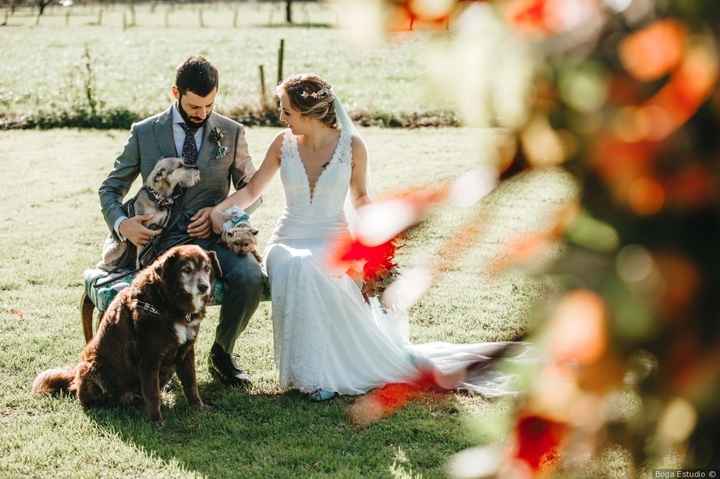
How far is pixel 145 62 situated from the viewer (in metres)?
27.6

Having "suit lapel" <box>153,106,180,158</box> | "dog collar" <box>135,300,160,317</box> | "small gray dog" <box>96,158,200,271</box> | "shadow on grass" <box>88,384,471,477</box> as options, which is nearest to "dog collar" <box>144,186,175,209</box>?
"small gray dog" <box>96,158,200,271</box>

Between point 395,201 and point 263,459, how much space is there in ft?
12.5

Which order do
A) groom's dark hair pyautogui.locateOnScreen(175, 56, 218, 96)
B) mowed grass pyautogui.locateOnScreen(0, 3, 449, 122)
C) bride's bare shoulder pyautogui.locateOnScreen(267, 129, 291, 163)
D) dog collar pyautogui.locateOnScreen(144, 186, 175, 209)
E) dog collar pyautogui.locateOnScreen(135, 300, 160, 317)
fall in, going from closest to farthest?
1. dog collar pyautogui.locateOnScreen(135, 300, 160, 317)
2. groom's dark hair pyautogui.locateOnScreen(175, 56, 218, 96)
3. dog collar pyautogui.locateOnScreen(144, 186, 175, 209)
4. bride's bare shoulder pyautogui.locateOnScreen(267, 129, 291, 163)
5. mowed grass pyautogui.locateOnScreen(0, 3, 449, 122)

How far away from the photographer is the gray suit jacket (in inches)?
223

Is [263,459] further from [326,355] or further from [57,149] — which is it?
[57,149]

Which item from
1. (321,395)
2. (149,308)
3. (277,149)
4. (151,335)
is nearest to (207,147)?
(277,149)

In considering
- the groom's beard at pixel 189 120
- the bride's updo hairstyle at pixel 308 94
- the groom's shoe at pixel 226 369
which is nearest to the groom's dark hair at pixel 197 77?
the groom's beard at pixel 189 120

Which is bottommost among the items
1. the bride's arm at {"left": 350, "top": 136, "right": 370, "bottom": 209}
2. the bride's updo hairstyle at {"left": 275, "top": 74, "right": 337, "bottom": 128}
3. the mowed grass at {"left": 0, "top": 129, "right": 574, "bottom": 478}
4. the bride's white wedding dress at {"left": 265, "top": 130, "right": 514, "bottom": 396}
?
the mowed grass at {"left": 0, "top": 129, "right": 574, "bottom": 478}

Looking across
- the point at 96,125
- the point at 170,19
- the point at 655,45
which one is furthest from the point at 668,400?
the point at 170,19

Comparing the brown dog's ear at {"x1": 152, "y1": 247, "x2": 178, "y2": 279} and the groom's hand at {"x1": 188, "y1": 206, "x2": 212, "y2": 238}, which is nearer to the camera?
the brown dog's ear at {"x1": 152, "y1": 247, "x2": 178, "y2": 279}

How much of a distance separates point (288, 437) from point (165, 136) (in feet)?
6.86

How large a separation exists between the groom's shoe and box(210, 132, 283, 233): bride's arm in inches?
30.3

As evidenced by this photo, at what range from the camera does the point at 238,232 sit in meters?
5.62

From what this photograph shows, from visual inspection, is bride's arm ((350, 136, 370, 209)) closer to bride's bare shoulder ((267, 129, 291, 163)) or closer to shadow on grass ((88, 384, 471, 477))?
bride's bare shoulder ((267, 129, 291, 163))
